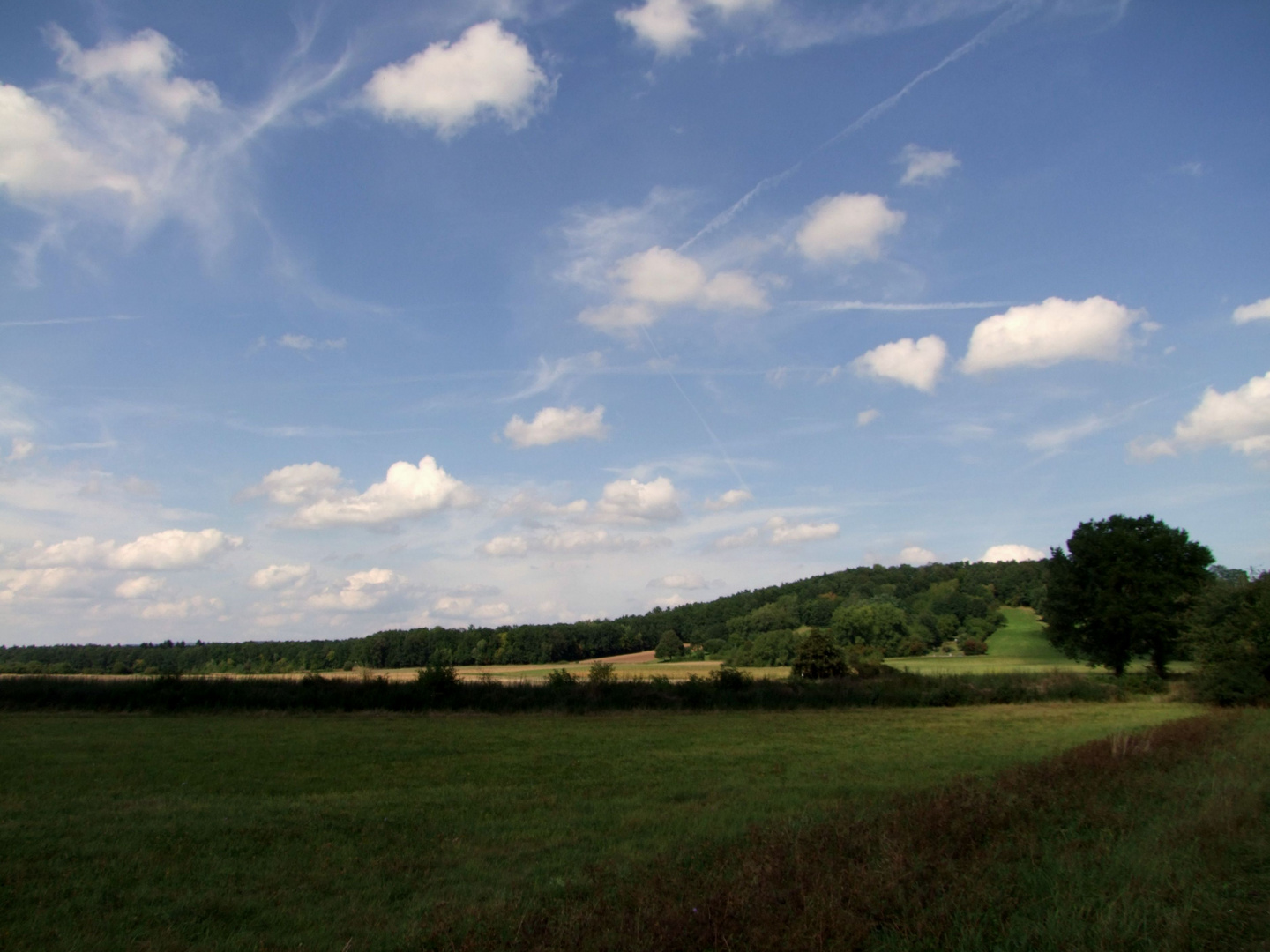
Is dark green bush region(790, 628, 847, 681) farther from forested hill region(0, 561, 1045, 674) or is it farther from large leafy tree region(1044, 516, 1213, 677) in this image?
forested hill region(0, 561, 1045, 674)

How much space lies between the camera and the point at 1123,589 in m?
48.2

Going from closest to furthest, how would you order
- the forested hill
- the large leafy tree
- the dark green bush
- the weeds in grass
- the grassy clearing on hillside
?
the weeds in grass → the large leafy tree → the dark green bush → the grassy clearing on hillside → the forested hill

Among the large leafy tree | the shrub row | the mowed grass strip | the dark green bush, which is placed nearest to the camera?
the mowed grass strip

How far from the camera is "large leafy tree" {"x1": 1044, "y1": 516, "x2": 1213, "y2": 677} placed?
47281 millimetres

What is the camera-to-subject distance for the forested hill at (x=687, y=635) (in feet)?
308

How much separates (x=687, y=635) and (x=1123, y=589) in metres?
77.8

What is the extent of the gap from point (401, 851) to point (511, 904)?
3.56 m

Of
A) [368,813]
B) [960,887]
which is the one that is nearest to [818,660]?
[368,813]

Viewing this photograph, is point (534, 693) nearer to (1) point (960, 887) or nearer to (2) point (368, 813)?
(2) point (368, 813)

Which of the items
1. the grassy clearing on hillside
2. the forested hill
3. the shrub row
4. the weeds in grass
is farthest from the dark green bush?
the weeds in grass

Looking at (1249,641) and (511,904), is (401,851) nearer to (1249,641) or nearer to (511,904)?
(511,904)

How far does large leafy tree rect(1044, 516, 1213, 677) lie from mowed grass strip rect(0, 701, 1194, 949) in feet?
84.2

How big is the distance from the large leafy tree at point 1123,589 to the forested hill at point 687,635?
4110cm

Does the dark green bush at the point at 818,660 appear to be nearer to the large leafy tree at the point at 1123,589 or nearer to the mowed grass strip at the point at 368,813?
the large leafy tree at the point at 1123,589
